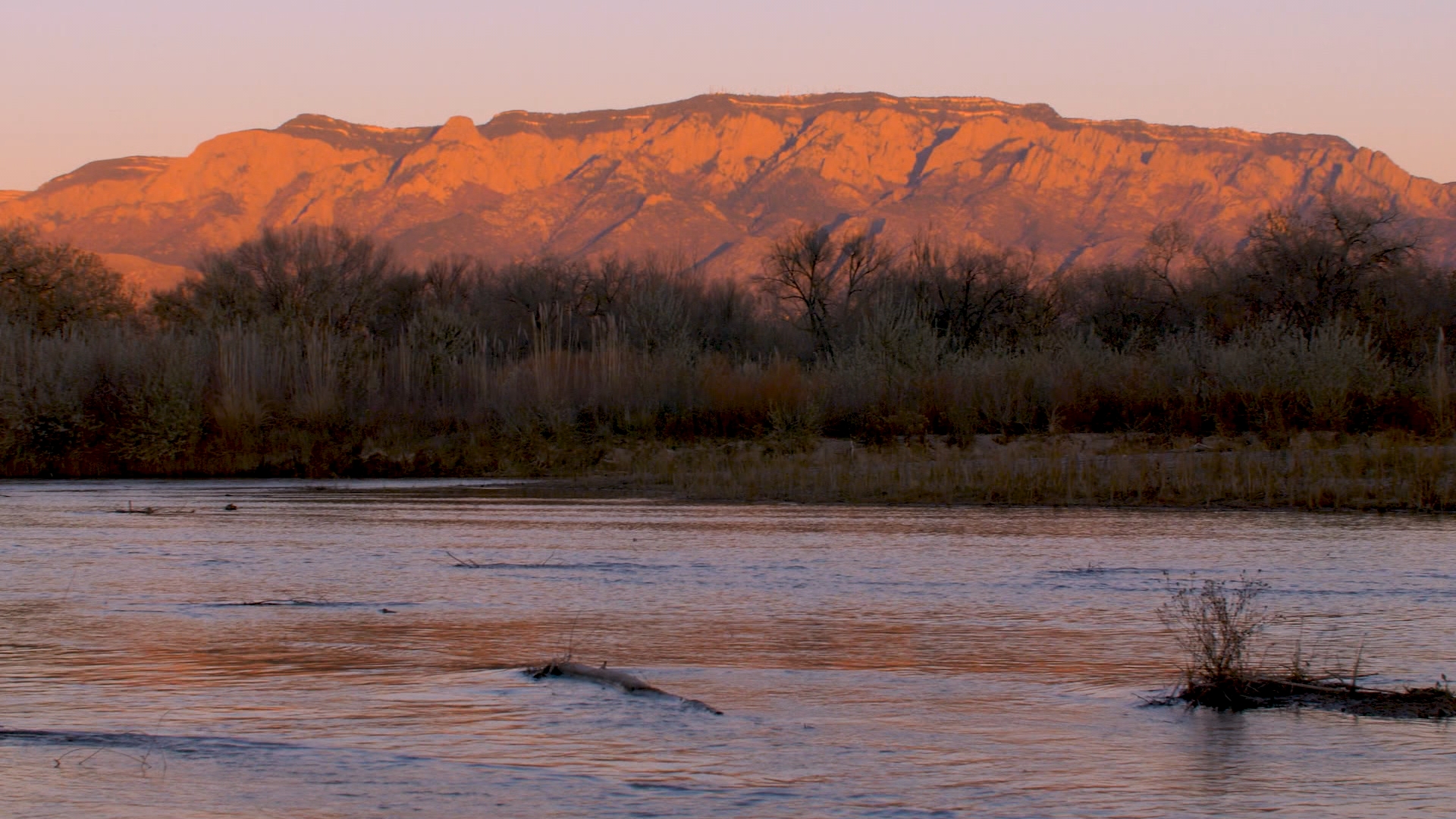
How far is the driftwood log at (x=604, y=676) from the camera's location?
7523 mm

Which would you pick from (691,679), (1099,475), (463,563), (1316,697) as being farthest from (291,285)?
(1316,697)

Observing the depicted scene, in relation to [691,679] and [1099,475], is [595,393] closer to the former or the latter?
[1099,475]

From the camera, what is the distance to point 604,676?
7.84m

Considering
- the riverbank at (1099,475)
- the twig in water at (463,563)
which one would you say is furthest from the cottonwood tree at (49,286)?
the twig in water at (463,563)

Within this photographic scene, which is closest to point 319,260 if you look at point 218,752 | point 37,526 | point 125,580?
point 37,526

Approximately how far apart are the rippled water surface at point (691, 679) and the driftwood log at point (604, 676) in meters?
0.09

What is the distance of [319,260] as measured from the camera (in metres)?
53.3

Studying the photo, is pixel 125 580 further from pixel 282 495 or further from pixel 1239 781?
pixel 282 495

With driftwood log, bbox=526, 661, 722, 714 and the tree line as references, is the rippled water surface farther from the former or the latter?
the tree line

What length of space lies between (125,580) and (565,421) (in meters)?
21.7

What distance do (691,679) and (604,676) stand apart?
507 millimetres

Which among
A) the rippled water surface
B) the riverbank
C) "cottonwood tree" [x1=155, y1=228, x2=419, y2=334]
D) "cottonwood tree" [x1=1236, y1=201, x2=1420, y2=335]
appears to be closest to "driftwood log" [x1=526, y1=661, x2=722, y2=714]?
the rippled water surface

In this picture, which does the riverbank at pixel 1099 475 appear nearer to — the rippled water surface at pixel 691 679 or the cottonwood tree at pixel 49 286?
the rippled water surface at pixel 691 679

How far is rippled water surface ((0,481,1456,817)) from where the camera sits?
5824 millimetres
